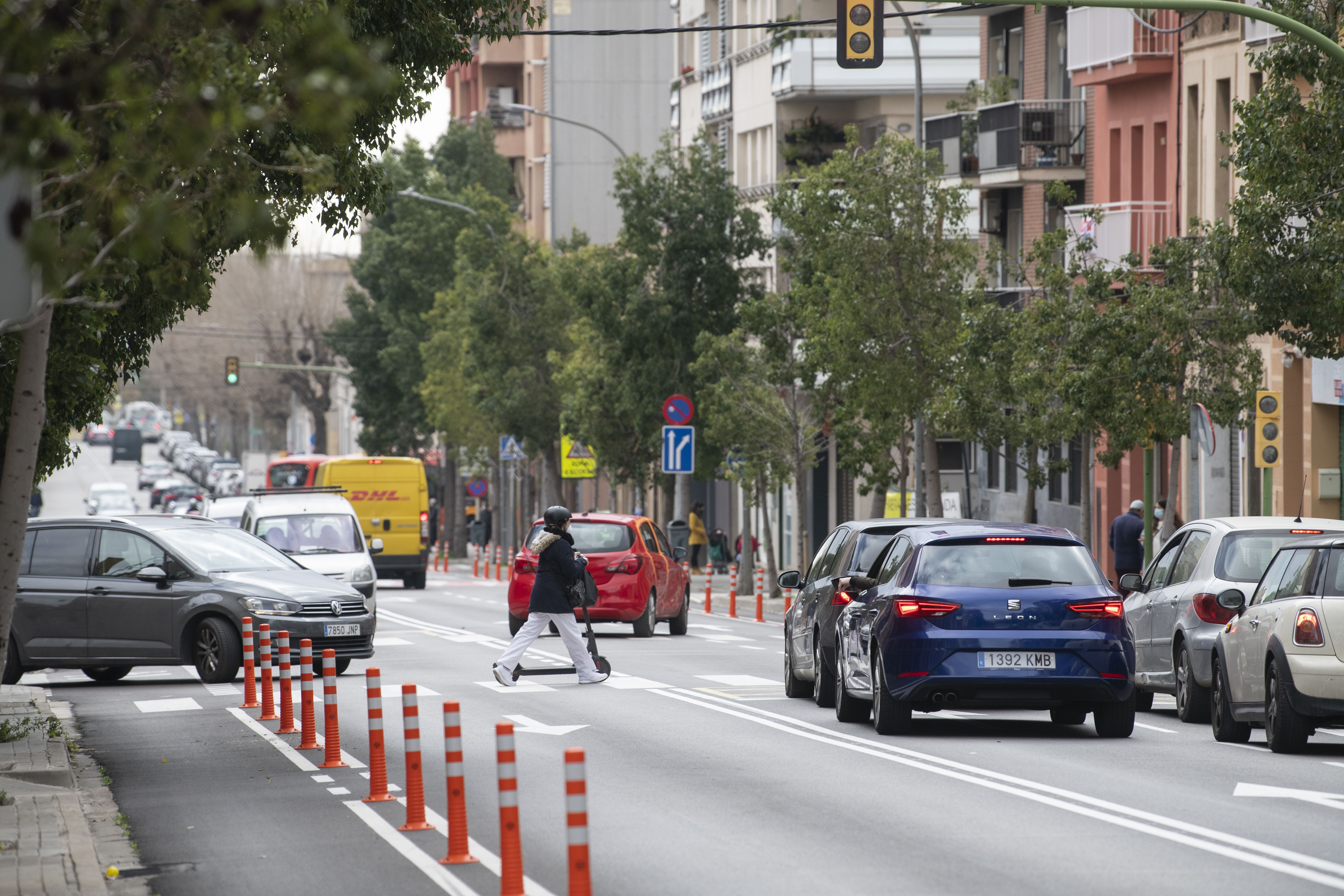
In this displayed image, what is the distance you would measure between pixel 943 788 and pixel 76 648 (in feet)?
39.1

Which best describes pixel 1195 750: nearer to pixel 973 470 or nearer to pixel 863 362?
pixel 863 362

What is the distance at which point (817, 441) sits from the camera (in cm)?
5312

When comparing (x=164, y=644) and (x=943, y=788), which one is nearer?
(x=943, y=788)

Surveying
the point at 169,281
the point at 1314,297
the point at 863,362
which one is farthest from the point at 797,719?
the point at 863,362

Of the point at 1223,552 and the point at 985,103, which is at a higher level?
the point at 985,103

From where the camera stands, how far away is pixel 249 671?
2008 centimetres

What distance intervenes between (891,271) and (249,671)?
1763 cm

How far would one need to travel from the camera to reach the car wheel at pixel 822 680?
1894 cm

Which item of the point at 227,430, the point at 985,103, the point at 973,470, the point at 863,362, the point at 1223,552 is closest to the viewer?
the point at 1223,552

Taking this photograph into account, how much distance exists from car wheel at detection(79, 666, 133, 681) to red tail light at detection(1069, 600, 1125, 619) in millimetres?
11429

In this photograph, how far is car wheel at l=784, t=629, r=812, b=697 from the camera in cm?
2031

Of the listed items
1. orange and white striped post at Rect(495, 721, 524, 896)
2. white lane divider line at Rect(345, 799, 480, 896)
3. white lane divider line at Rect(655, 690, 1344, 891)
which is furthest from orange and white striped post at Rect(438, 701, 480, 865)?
white lane divider line at Rect(655, 690, 1344, 891)

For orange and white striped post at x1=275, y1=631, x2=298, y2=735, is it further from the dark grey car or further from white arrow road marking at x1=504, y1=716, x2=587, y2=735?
the dark grey car

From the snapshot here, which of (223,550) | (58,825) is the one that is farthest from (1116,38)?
(58,825)
